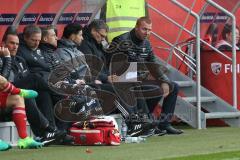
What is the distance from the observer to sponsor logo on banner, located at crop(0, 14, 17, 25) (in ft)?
49.6

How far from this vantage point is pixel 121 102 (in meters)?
14.1

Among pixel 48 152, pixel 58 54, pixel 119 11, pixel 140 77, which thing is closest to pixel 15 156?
pixel 48 152

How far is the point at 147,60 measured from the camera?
14.9 metres

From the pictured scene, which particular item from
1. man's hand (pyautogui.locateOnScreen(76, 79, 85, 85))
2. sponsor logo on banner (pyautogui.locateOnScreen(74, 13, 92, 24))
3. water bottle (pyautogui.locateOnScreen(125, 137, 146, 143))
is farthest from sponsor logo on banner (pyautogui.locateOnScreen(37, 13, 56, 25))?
water bottle (pyautogui.locateOnScreen(125, 137, 146, 143))

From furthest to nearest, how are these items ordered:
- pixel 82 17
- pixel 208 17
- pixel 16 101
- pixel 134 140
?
pixel 208 17 → pixel 82 17 → pixel 134 140 → pixel 16 101

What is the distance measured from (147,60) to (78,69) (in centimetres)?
157

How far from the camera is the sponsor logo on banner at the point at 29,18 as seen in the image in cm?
1543

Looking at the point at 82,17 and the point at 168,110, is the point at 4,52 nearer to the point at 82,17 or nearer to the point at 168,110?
the point at 168,110

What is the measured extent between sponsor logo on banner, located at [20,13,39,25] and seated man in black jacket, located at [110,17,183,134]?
171cm

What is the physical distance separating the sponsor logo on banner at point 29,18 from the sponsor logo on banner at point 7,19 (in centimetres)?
17

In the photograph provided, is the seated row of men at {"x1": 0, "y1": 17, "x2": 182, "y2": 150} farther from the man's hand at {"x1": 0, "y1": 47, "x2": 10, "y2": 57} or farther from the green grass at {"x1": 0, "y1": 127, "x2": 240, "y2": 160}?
the green grass at {"x1": 0, "y1": 127, "x2": 240, "y2": 160}

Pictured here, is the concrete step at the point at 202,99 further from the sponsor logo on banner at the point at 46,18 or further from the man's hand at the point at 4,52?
the man's hand at the point at 4,52

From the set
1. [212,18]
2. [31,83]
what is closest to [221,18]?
[212,18]

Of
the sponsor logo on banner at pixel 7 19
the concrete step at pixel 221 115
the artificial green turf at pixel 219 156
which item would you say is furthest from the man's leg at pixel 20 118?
the concrete step at pixel 221 115
